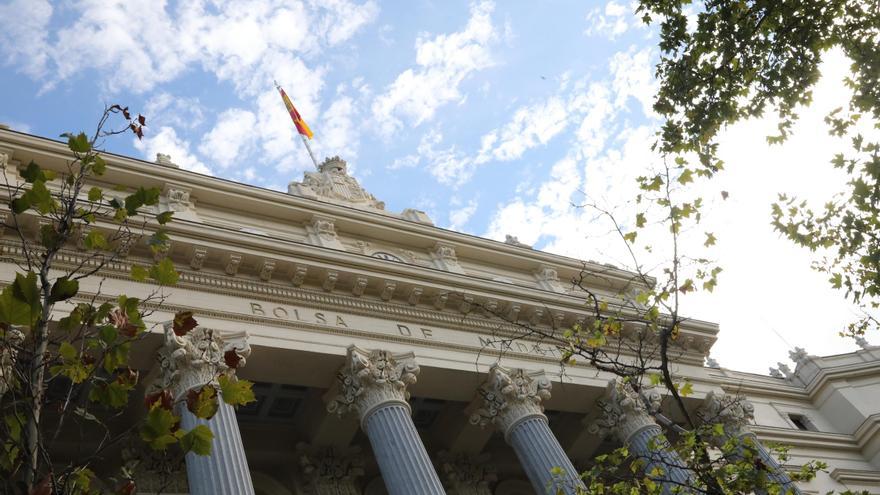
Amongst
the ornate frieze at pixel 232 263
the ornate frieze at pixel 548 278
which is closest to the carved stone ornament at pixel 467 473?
the ornate frieze at pixel 548 278

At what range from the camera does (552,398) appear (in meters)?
22.2

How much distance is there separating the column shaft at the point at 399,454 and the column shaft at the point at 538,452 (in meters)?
3.14

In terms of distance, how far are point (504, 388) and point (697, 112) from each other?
8.50m

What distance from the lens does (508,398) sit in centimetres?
1977

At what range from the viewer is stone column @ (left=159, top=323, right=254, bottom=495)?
13609 millimetres

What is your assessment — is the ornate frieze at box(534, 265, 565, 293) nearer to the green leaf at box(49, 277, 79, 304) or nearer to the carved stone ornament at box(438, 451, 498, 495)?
the carved stone ornament at box(438, 451, 498, 495)

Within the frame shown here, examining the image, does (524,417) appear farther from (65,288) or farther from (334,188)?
(65,288)

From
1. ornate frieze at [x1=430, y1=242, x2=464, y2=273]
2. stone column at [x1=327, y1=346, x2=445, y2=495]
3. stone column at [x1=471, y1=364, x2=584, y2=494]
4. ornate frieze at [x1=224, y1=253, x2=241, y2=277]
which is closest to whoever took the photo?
stone column at [x1=327, y1=346, x2=445, y2=495]

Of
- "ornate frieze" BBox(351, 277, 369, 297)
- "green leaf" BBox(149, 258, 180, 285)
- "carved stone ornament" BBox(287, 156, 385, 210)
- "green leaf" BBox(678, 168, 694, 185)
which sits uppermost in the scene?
"carved stone ornament" BBox(287, 156, 385, 210)

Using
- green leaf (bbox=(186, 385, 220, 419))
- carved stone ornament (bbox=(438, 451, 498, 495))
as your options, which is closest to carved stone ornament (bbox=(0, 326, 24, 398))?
green leaf (bbox=(186, 385, 220, 419))

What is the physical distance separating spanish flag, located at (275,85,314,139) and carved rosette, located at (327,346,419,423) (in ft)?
57.5

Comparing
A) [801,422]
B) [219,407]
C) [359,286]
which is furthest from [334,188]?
[801,422]

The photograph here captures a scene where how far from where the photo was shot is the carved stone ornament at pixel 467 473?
2261cm

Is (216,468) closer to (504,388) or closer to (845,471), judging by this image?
(504,388)
